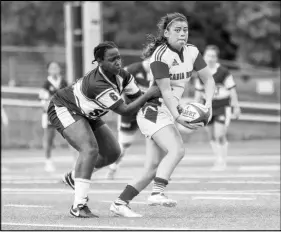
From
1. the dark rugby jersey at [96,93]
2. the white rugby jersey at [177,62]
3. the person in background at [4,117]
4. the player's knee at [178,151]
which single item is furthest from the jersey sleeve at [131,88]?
the person in background at [4,117]

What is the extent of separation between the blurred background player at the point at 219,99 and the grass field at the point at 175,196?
1.47 feet

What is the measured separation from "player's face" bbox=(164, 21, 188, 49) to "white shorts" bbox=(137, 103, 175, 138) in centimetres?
65

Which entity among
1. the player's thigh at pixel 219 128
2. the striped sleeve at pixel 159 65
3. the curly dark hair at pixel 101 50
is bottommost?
the player's thigh at pixel 219 128

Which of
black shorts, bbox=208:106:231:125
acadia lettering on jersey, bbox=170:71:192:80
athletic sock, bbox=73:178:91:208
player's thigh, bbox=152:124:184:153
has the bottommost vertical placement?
black shorts, bbox=208:106:231:125

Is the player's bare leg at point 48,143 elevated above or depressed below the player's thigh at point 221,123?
below

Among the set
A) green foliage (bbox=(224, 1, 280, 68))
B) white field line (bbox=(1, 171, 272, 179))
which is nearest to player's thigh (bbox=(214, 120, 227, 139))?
white field line (bbox=(1, 171, 272, 179))

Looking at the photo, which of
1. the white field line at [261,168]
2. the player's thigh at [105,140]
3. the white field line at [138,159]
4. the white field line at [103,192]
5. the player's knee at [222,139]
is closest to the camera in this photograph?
the player's thigh at [105,140]

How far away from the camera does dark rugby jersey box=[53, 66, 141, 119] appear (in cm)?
922

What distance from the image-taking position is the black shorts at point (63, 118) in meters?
9.68

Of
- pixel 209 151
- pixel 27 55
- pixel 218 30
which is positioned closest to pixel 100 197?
pixel 209 151

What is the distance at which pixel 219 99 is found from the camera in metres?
15.8

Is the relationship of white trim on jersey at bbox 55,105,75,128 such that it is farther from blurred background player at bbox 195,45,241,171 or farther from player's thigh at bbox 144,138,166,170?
blurred background player at bbox 195,45,241,171

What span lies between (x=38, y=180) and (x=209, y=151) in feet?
19.9

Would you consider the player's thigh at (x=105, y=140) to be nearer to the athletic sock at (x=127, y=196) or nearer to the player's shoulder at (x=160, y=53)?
the athletic sock at (x=127, y=196)
